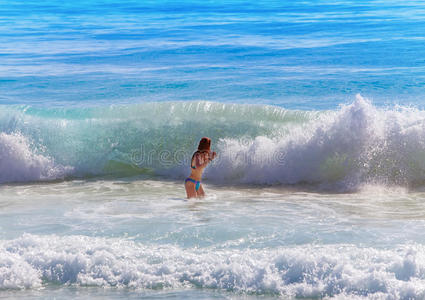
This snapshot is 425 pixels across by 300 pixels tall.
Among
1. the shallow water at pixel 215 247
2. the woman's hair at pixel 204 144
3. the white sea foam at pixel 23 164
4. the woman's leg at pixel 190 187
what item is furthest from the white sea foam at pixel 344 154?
the white sea foam at pixel 23 164

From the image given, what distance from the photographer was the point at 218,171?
11.3 metres

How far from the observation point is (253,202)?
9.07m

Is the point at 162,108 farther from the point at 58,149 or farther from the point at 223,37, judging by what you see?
the point at 223,37

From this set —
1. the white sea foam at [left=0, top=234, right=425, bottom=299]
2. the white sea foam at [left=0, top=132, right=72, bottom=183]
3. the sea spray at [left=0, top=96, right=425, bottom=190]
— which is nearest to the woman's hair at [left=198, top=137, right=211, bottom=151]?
the sea spray at [left=0, top=96, right=425, bottom=190]

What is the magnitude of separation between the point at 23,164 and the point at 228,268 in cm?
767

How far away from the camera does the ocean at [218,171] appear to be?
546 cm

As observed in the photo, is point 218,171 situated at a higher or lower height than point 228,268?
higher

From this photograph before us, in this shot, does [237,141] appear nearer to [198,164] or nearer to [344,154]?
[344,154]

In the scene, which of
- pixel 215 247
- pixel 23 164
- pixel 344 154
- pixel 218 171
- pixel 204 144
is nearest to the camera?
pixel 215 247

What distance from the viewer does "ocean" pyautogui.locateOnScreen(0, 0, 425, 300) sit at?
5461 mm

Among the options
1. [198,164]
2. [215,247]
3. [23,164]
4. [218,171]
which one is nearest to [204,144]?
[198,164]

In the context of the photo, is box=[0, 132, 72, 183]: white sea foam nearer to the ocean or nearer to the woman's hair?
the ocean

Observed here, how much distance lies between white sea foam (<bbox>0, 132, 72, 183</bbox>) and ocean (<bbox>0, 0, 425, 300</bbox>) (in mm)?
33

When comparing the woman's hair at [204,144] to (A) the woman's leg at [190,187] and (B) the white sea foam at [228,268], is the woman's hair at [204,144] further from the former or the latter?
(B) the white sea foam at [228,268]
